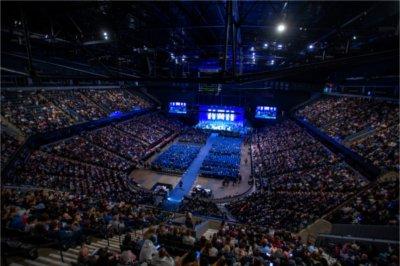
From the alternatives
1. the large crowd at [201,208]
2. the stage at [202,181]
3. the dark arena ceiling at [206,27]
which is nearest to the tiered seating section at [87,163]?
the stage at [202,181]

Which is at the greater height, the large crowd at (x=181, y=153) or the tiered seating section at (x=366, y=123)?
the tiered seating section at (x=366, y=123)

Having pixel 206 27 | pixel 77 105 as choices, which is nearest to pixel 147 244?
pixel 206 27

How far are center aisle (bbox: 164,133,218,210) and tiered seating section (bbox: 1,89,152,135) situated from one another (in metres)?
12.7

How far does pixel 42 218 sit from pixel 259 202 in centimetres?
1466

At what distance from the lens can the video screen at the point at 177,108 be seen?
1938 inches

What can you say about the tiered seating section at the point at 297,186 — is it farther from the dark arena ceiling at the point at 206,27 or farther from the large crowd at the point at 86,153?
the large crowd at the point at 86,153

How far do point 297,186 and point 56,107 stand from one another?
977 inches

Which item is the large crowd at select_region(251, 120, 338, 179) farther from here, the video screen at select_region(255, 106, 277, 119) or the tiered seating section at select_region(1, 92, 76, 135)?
the tiered seating section at select_region(1, 92, 76, 135)

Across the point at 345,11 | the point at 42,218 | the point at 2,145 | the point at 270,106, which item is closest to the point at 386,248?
the point at 345,11

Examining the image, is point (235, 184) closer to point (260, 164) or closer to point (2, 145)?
point (260, 164)

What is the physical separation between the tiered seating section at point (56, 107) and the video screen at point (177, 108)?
992 cm

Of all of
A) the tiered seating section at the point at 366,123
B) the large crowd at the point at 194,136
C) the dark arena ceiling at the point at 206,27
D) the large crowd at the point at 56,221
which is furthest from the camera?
the large crowd at the point at 194,136

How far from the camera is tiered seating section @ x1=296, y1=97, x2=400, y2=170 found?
1711 cm

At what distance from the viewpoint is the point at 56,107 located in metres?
28.7
